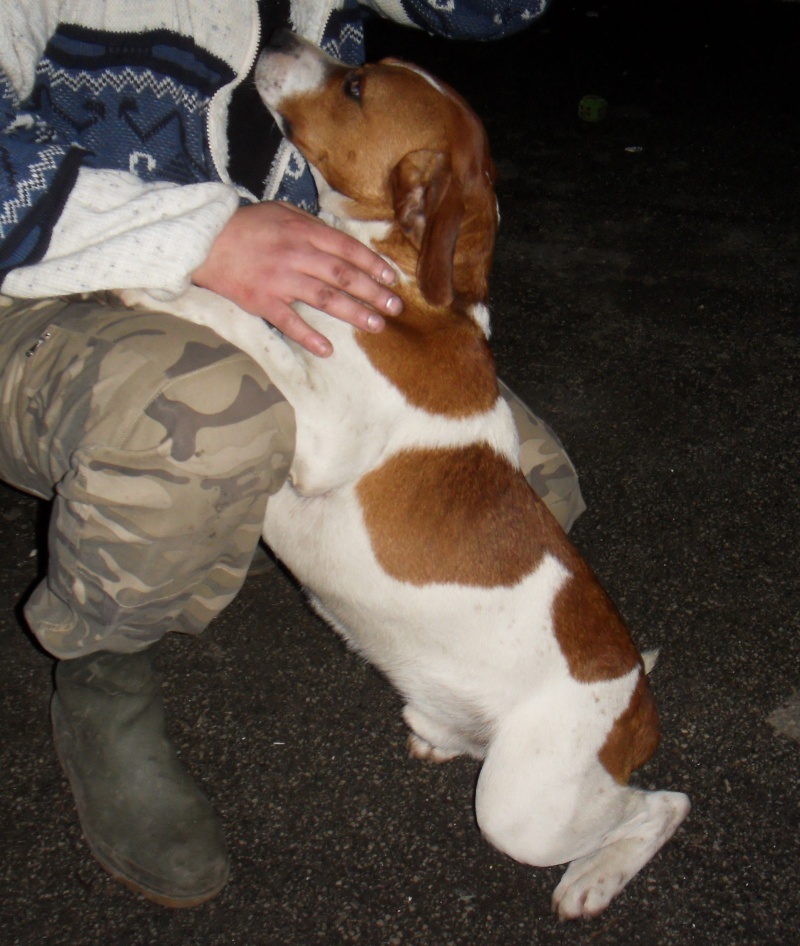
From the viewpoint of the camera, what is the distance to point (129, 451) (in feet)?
5.55

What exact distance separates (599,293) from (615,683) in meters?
2.42

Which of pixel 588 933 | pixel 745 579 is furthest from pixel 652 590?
pixel 588 933

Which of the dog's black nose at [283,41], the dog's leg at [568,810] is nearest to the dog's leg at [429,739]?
the dog's leg at [568,810]

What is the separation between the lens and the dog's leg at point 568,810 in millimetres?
1970

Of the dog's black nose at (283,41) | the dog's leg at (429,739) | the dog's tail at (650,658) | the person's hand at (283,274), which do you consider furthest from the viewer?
the dog's tail at (650,658)

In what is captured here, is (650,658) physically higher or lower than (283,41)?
lower

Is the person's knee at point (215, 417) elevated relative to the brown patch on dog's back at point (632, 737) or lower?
elevated

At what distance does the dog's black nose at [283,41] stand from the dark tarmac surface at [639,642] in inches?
59.9

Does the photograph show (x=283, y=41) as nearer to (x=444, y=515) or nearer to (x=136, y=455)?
(x=136, y=455)

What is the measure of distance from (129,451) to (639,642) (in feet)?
5.34

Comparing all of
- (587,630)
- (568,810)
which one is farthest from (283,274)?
(568,810)

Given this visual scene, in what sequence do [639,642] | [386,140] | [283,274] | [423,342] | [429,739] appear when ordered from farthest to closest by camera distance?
[639,642] → [429,739] → [386,140] → [423,342] → [283,274]

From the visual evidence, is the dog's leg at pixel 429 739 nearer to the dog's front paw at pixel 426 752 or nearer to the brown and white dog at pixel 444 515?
the dog's front paw at pixel 426 752

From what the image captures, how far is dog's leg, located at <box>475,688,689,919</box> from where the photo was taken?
1970 mm
